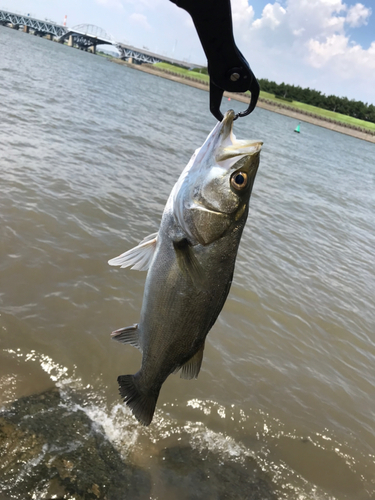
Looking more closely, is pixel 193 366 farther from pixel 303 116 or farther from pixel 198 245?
pixel 303 116

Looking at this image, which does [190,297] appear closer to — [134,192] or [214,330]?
[214,330]

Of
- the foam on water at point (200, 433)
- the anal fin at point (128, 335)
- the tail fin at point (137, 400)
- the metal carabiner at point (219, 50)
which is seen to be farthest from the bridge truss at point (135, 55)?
the tail fin at point (137, 400)

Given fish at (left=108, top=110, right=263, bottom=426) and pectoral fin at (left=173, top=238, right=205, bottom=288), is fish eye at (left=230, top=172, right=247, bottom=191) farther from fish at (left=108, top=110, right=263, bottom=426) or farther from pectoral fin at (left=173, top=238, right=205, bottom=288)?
pectoral fin at (left=173, top=238, right=205, bottom=288)

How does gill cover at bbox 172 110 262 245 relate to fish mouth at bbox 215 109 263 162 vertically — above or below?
below

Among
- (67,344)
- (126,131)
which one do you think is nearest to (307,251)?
(67,344)

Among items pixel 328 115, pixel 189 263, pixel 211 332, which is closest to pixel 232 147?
pixel 189 263

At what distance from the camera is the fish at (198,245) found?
8.61 feet

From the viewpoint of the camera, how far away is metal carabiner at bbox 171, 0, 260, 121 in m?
2.17

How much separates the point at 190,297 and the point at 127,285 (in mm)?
5144

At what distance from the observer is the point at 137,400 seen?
3.08 meters

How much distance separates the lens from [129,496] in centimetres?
402

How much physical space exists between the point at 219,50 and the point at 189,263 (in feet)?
4.59

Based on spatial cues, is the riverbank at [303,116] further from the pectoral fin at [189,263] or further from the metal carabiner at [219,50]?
the pectoral fin at [189,263]

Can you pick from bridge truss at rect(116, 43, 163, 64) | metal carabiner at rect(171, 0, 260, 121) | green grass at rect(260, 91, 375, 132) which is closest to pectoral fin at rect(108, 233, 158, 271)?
metal carabiner at rect(171, 0, 260, 121)
